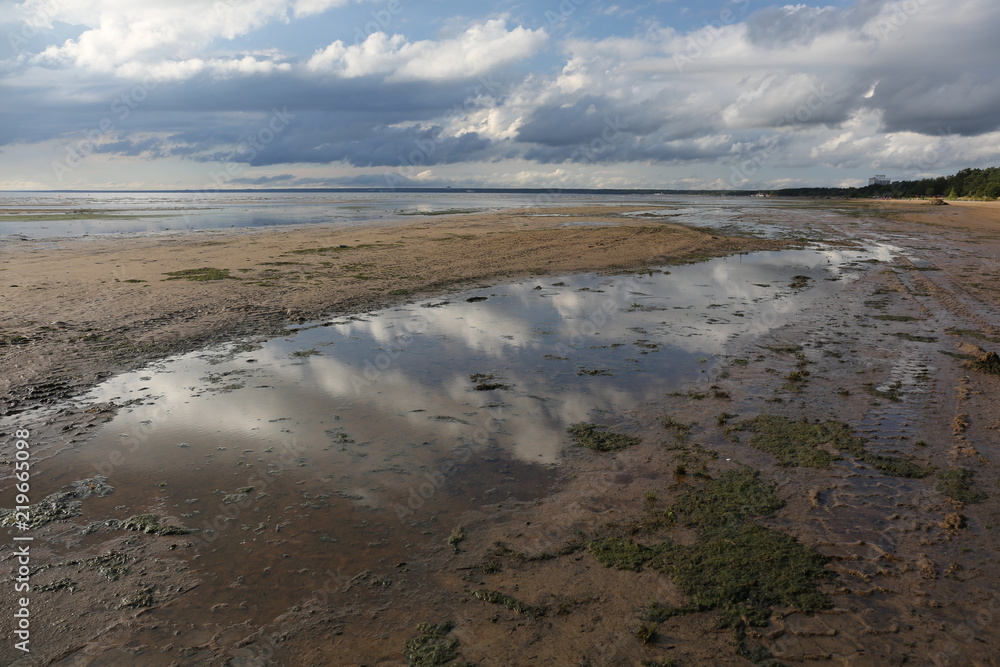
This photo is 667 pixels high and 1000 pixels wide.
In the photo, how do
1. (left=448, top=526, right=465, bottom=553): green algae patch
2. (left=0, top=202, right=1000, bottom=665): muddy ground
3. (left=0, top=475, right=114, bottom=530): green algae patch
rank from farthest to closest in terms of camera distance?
(left=0, top=475, right=114, bottom=530): green algae patch, (left=448, top=526, right=465, bottom=553): green algae patch, (left=0, top=202, right=1000, bottom=665): muddy ground

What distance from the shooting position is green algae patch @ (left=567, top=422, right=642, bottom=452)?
7.06m

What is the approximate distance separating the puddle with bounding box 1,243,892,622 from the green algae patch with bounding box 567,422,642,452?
22 cm

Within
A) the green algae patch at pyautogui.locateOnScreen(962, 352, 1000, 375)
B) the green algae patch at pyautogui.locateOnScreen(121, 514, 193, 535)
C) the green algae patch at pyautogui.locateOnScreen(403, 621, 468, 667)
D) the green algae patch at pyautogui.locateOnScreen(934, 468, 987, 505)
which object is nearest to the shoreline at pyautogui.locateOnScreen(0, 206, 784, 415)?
the green algae patch at pyautogui.locateOnScreen(121, 514, 193, 535)

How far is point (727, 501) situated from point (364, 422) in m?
4.81

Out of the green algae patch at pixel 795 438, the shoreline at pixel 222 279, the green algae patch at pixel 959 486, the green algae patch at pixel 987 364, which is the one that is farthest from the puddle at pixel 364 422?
the green algae patch at pixel 987 364

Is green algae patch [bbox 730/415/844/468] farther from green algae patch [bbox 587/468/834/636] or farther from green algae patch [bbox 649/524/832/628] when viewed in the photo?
green algae patch [bbox 649/524/832/628]

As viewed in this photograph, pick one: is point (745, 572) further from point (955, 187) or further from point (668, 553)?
point (955, 187)

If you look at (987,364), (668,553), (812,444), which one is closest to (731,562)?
(668,553)

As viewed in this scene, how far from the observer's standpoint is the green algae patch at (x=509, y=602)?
168 inches

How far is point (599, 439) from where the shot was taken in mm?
7250

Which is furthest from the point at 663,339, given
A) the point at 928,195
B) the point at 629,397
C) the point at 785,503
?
the point at 928,195

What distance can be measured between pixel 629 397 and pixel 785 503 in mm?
3168

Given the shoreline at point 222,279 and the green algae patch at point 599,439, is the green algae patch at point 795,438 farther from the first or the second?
the shoreline at point 222,279

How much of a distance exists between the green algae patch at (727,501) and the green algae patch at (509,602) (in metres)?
1.93
